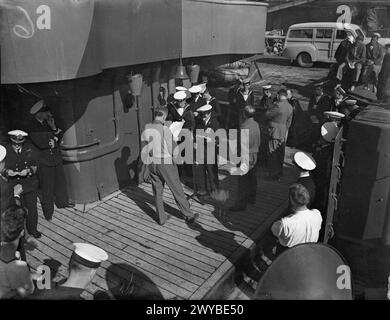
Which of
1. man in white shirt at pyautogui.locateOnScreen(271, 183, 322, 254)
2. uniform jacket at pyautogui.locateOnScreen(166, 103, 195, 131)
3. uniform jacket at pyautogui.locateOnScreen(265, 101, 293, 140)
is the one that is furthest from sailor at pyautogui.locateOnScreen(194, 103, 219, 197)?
man in white shirt at pyautogui.locateOnScreen(271, 183, 322, 254)

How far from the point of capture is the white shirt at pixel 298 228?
13.4 ft

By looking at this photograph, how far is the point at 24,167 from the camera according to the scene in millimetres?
5445

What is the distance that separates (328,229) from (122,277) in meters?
2.90

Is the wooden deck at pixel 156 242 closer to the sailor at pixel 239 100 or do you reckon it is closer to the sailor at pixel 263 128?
the sailor at pixel 263 128

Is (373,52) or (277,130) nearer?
(277,130)

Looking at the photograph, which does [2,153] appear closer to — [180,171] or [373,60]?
[180,171]

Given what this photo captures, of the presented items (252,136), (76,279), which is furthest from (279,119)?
(76,279)

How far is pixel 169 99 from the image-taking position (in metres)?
8.27

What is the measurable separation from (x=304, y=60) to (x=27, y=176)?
16.1 m

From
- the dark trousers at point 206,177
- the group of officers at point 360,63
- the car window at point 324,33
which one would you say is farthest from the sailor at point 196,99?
the car window at point 324,33

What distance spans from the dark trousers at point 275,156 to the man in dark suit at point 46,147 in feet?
14.0

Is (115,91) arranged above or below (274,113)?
above
